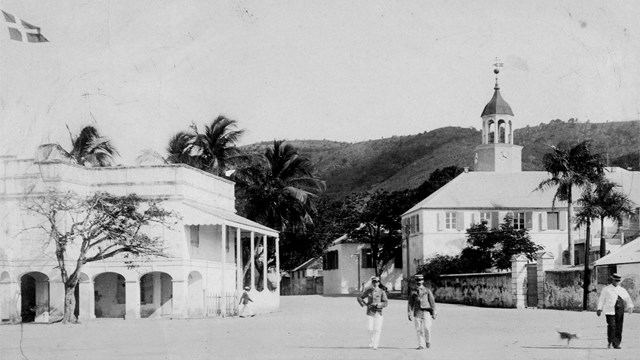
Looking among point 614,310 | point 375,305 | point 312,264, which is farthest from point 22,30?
point 312,264

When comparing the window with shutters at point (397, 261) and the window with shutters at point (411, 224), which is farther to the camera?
the window with shutters at point (397, 261)

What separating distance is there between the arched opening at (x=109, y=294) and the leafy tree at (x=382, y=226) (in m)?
38.6

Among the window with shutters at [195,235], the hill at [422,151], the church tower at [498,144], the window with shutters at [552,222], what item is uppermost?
the hill at [422,151]

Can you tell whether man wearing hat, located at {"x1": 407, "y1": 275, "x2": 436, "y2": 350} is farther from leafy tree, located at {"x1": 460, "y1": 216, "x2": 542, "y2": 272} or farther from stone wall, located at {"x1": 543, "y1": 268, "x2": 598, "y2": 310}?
leafy tree, located at {"x1": 460, "y1": 216, "x2": 542, "y2": 272}

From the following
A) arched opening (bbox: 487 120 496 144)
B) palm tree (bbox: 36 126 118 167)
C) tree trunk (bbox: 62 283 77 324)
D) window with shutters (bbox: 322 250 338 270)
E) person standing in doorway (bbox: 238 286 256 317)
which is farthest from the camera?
window with shutters (bbox: 322 250 338 270)

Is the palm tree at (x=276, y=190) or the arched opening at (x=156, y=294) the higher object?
the palm tree at (x=276, y=190)

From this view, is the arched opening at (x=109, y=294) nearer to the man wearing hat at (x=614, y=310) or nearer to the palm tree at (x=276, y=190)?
the palm tree at (x=276, y=190)

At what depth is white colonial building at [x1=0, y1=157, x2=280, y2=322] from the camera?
102 ft

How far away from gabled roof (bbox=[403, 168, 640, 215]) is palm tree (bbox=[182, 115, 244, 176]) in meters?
13.3

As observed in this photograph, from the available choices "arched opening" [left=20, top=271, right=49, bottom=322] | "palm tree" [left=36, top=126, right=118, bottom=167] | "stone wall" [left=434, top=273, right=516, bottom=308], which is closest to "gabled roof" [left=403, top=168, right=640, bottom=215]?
"stone wall" [left=434, top=273, right=516, bottom=308]

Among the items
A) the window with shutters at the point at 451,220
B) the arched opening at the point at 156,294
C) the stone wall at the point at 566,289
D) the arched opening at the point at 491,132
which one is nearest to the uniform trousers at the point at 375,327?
the arched opening at the point at 156,294

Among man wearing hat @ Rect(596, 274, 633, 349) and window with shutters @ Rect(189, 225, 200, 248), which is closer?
man wearing hat @ Rect(596, 274, 633, 349)

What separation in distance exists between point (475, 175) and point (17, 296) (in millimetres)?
37531

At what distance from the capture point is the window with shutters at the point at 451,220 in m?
59.3
